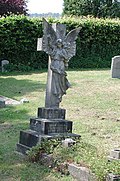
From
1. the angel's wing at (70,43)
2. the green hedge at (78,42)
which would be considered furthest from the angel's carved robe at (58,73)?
the green hedge at (78,42)

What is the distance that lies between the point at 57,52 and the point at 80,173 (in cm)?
267

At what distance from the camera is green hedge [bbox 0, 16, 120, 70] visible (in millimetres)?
24125

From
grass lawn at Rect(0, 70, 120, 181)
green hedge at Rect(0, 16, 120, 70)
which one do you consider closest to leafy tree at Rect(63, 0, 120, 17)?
green hedge at Rect(0, 16, 120, 70)

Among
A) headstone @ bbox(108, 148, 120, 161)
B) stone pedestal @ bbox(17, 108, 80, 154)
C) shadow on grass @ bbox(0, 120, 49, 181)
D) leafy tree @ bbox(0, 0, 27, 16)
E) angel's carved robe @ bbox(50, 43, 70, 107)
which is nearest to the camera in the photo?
headstone @ bbox(108, 148, 120, 161)

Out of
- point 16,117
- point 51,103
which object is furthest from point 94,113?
point 51,103

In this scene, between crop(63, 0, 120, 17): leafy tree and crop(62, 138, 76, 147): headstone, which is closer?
crop(62, 138, 76, 147): headstone

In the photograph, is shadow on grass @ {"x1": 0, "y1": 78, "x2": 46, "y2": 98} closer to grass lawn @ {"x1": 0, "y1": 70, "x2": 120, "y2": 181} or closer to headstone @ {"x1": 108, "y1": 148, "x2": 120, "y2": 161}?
grass lawn @ {"x1": 0, "y1": 70, "x2": 120, "y2": 181}

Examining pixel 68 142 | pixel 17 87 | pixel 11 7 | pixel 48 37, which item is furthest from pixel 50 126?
pixel 11 7

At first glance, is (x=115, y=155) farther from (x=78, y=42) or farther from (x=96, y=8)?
(x=96, y=8)

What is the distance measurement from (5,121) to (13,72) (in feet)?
40.5

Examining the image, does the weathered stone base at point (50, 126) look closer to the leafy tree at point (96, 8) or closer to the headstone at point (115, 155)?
the headstone at point (115, 155)

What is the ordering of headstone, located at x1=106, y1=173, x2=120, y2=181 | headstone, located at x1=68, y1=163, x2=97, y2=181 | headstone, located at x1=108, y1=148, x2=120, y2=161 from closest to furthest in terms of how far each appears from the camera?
headstone, located at x1=106, y1=173, x2=120, y2=181 < headstone, located at x1=68, y1=163, x2=97, y2=181 < headstone, located at x1=108, y1=148, x2=120, y2=161

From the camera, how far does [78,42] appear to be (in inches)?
1032

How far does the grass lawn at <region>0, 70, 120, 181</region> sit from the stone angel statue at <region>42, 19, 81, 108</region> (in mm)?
1117
